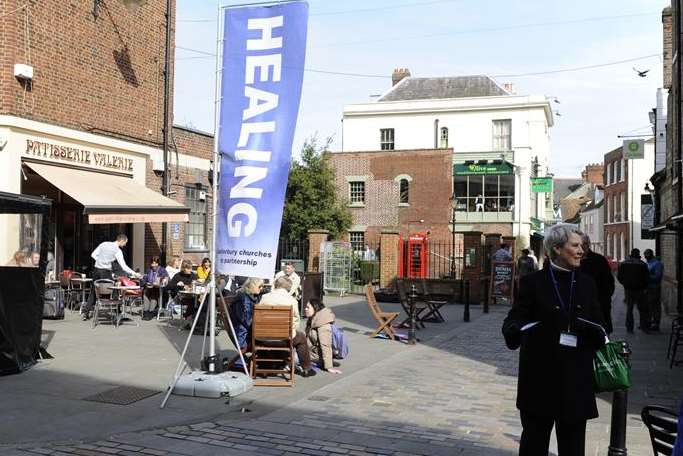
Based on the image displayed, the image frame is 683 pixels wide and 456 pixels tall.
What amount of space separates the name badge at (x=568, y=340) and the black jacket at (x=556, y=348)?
3 cm

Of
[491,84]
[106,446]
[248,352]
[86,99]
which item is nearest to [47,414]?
[106,446]

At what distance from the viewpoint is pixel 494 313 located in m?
17.8

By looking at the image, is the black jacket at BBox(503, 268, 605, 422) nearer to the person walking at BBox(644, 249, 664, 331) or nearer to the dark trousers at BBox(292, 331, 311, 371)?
the dark trousers at BBox(292, 331, 311, 371)

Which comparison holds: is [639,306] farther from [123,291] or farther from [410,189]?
[410,189]

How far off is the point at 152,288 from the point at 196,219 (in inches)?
251

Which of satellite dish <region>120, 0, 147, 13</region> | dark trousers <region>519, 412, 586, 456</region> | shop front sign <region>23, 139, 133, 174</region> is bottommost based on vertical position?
dark trousers <region>519, 412, 586, 456</region>

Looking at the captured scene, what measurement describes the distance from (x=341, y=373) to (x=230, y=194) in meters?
2.94

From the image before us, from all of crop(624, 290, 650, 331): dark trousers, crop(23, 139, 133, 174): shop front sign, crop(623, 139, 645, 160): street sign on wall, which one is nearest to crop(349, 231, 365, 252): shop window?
crop(623, 139, 645, 160): street sign on wall

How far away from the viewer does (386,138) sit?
153ft

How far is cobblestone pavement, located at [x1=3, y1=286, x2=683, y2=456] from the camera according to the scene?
5.45 metres

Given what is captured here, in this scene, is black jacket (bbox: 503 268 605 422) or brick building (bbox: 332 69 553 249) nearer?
black jacket (bbox: 503 268 605 422)

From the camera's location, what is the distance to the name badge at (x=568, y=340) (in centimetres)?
377

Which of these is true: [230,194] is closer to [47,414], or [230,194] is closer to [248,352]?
[248,352]

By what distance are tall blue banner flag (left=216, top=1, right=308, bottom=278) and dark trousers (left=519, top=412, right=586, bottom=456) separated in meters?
3.89
